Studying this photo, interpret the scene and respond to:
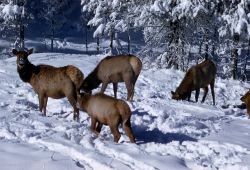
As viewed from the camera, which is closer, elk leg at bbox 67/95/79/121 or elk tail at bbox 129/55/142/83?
elk leg at bbox 67/95/79/121

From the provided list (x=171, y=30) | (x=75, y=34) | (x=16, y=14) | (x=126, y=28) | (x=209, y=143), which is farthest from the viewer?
(x=75, y=34)

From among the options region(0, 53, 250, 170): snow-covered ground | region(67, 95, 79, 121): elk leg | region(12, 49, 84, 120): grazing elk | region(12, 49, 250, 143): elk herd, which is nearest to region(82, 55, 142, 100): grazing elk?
region(12, 49, 250, 143): elk herd

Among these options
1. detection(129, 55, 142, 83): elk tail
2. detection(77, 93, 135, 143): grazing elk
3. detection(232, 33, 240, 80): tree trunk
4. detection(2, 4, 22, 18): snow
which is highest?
detection(2, 4, 22, 18): snow

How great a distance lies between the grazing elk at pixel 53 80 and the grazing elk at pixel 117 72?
8.19 ft

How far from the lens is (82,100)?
11.4 m

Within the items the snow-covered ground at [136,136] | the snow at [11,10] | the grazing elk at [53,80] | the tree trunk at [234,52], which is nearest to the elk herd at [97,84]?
the grazing elk at [53,80]

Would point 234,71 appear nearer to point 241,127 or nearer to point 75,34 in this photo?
point 241,127

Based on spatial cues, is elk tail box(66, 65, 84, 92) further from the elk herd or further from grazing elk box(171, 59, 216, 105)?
grazing elk box(171, 59, 216, 105)

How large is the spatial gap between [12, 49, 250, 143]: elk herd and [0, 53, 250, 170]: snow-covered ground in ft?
1.24

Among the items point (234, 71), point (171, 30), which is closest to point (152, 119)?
point (171, 30)

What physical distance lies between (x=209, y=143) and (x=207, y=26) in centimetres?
2070

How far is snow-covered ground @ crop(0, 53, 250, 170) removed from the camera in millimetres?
8836

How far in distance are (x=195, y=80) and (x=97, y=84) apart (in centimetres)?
403

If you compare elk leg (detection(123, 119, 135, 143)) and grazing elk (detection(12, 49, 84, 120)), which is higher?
grazing elk (detection(12, 49, 84, 120))
